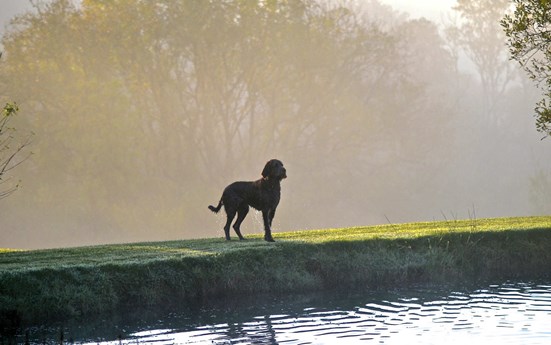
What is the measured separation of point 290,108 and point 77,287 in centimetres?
4569

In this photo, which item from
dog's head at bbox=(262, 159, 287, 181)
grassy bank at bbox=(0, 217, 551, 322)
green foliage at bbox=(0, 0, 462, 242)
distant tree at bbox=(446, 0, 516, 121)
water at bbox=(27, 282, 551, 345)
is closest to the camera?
water at bbox=(27, 282, 551, 345)

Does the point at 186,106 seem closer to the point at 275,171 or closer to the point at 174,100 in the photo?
the point at 174,100

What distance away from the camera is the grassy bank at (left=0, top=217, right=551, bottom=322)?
16.6m

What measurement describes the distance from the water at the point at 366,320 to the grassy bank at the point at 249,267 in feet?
3.00

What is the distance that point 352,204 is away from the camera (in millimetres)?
66750

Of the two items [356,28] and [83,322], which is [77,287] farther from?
[356,28]

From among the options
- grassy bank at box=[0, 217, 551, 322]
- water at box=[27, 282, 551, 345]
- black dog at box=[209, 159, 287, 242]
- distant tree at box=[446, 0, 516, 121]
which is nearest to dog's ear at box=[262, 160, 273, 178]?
black dog at box=[209, 159, 287, 242]

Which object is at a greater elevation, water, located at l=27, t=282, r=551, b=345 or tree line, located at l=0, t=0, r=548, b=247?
tree line, located at l=0, t=0, r=548, b=247

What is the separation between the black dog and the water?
290cm

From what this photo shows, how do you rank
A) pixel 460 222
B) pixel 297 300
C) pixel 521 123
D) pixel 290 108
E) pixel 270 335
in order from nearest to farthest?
pixel 270 335 → pixel 297 300 → pixel 460 222 → pixel 290 108 → pixel 521 123

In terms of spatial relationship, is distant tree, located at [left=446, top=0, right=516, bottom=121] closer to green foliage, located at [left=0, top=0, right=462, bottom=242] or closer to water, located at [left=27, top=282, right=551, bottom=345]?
green foliage, located at [left=0, top=0, right=462, bottom=242]

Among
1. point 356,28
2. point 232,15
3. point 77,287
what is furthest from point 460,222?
point 356,28

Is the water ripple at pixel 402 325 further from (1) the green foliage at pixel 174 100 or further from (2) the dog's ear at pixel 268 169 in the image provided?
(1) the green foliage at pixel 174 100

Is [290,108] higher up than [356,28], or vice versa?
[356,28]
